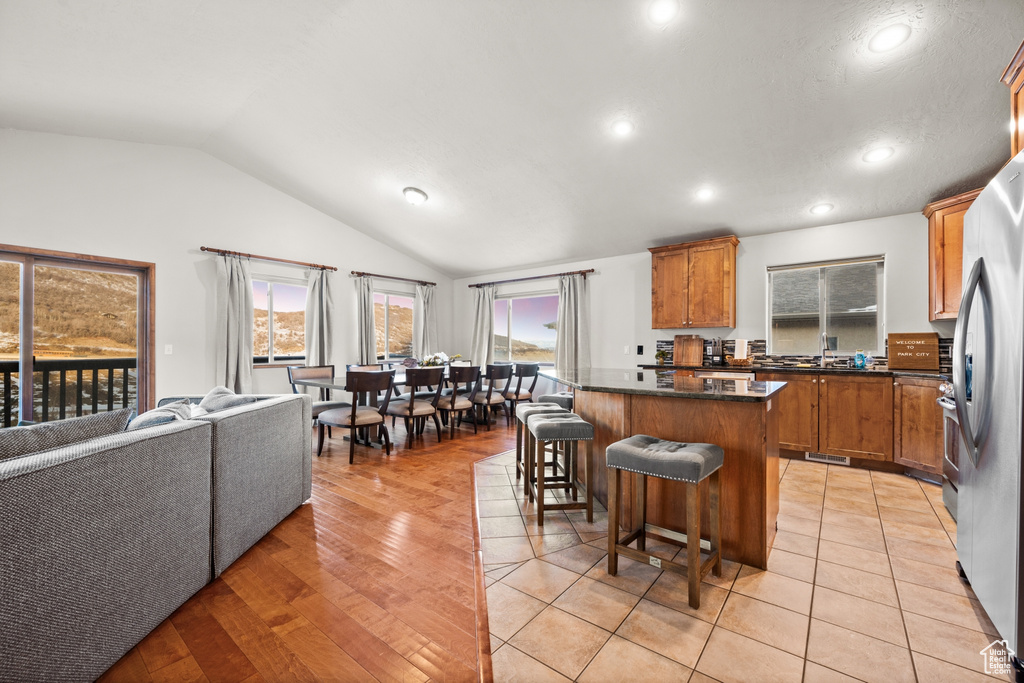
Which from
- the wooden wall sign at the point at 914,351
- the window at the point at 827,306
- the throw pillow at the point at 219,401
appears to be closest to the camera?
the throw pillow at the point at 219,401

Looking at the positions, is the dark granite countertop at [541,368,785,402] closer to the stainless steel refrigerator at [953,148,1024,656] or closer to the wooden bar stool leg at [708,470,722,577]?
the wooden bar stool leg at [708,470,722,577]

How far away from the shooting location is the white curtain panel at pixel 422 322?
22.8 ft

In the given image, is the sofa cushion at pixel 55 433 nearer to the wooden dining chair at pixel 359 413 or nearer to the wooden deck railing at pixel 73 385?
the wooden dining chair at pixel 359 413

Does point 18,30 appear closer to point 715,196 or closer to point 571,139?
point 571,139

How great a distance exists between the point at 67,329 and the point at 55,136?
1813 mm

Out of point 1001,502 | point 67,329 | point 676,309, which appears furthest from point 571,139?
point 67,329

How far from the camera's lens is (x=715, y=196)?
3.89 m

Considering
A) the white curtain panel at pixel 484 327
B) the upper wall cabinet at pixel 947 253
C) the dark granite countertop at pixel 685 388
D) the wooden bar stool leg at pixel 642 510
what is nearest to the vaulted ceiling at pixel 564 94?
the upper wall cabinet at pixel 947 253

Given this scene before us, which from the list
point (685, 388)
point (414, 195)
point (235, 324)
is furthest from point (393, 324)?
point (685, 388)

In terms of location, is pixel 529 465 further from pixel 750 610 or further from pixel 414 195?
pixel 414 195

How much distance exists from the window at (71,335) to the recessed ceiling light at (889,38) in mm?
6285

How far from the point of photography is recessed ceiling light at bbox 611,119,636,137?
10.4 ft

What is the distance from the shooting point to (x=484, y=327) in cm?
703

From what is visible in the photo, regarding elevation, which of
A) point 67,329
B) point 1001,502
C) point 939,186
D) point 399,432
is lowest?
point 399,432
